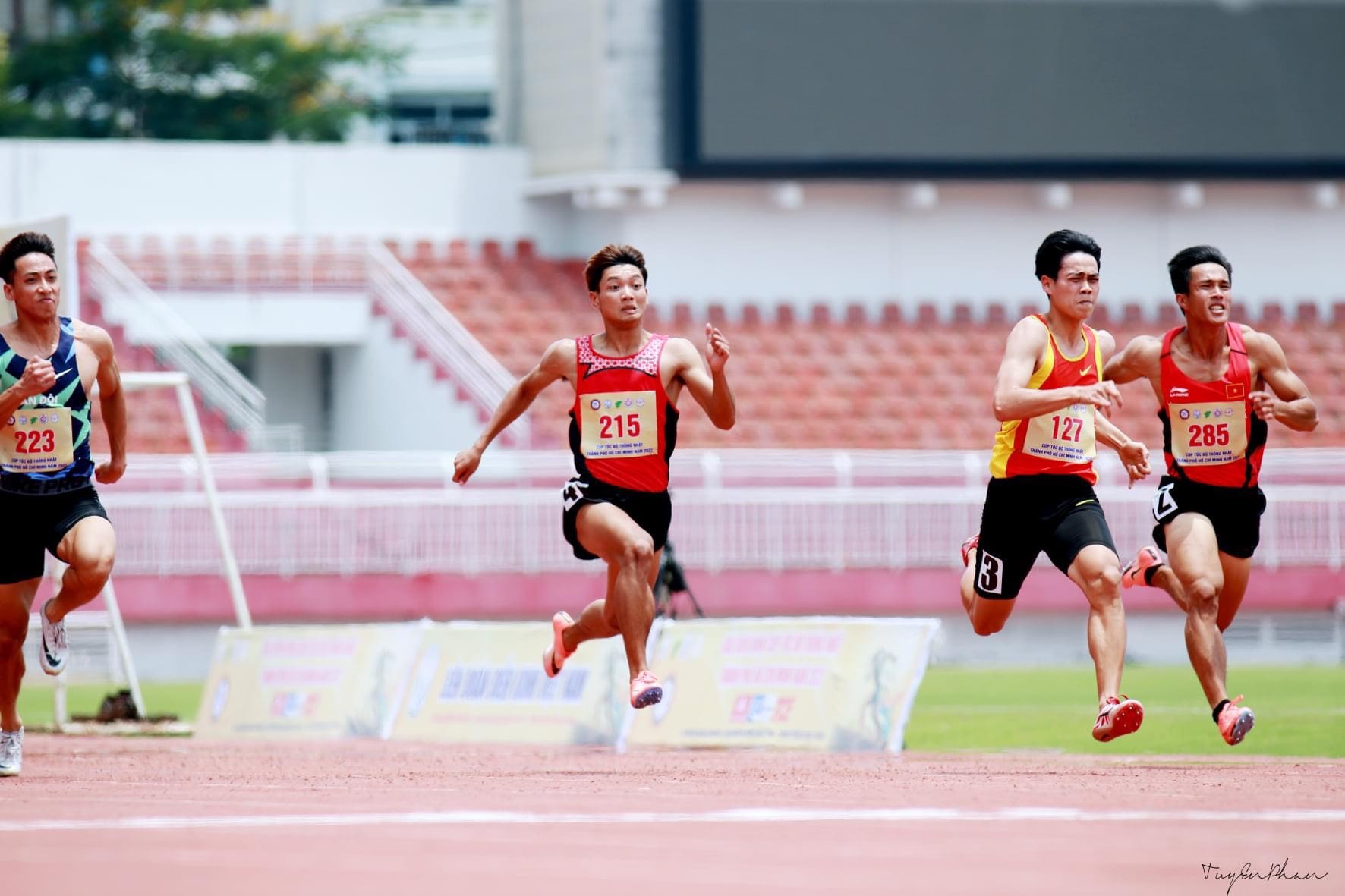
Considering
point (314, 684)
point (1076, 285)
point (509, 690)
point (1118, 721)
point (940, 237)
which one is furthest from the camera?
point (940, 237)

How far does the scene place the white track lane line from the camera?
7.76m

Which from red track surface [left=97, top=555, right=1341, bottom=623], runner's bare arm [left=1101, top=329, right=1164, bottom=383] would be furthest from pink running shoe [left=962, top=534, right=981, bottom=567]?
red track surface [left=97, top=555, right=1341, bottom=623]

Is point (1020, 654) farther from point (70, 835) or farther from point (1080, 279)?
point (70, 835)

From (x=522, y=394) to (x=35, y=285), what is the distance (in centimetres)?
233

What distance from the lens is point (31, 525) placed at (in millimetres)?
10898

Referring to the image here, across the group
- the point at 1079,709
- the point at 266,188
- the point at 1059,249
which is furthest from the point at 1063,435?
the point at 266,188

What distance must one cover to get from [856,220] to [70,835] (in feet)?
77.6

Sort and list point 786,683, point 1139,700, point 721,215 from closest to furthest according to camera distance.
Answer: point 786,683, point 1139,700, point 721,215

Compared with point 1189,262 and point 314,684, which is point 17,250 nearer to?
point 314,684

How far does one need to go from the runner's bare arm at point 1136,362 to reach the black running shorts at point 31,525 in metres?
4.76

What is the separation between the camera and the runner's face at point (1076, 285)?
399 inches

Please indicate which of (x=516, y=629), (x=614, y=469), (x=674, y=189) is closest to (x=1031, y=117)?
(x=674, y=189)

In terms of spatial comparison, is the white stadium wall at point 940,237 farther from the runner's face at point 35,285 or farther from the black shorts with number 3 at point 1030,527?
the black shorts with number 3 at point 1030,527
